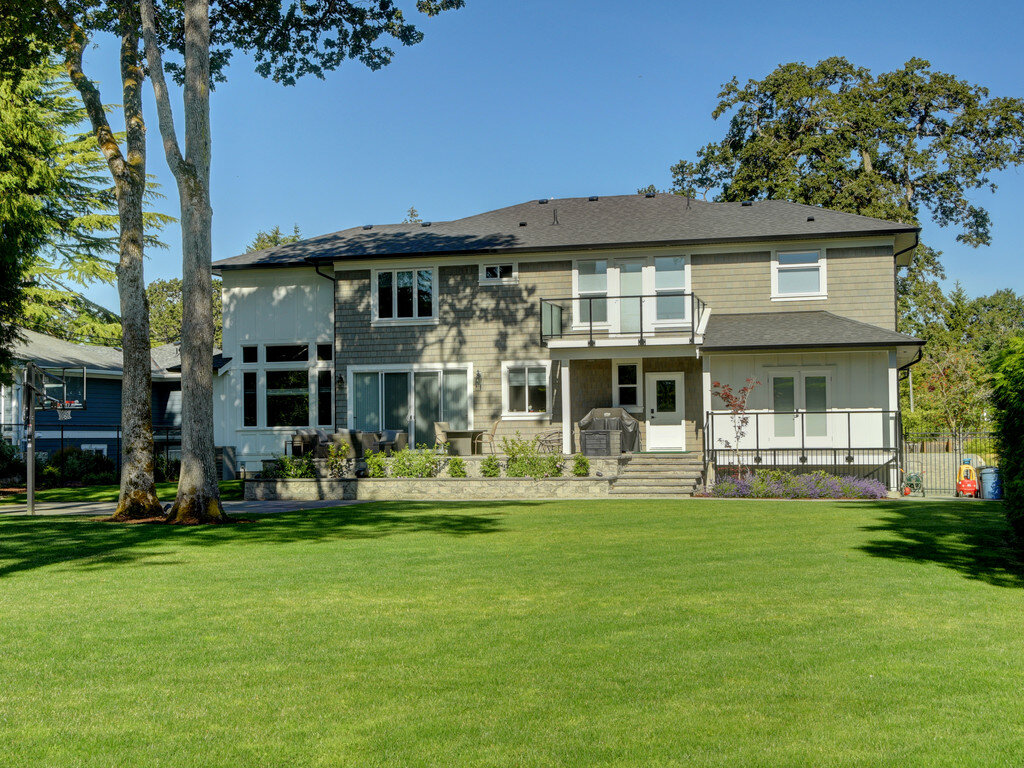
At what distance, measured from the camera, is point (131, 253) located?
→ 1642cm

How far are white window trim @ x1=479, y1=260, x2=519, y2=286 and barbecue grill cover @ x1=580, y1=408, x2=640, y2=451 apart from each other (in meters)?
4.50

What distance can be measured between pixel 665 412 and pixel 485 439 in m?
4.83

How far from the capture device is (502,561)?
33.0 ft

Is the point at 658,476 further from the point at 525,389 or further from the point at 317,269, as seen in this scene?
the point at 317,269

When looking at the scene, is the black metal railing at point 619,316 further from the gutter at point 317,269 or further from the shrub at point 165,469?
the shrub at point 165,469

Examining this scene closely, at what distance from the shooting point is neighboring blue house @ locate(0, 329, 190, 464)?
31.0 metres

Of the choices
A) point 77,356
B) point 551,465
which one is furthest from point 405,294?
point 77,356

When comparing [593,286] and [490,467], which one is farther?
[593,286]

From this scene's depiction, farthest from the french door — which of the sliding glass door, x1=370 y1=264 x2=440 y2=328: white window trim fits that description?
x1=370 y1=264 x2=440 y2=328: white window trim

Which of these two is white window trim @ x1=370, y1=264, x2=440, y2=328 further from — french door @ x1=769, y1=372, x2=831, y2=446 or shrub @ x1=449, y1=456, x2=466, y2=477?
french door @ x1=769, y1=372, x2=831, y2=446

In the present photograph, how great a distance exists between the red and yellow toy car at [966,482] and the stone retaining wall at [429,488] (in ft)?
24.9

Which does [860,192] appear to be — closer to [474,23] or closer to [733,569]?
[474,23]

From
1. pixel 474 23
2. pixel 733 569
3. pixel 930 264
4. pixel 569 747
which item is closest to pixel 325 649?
pixel 569 747

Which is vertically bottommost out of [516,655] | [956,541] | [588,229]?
[956,541]
